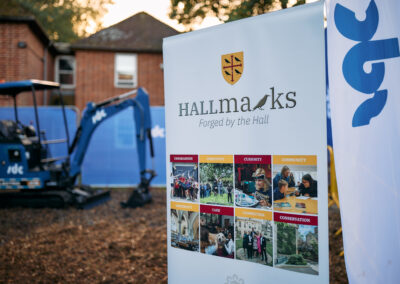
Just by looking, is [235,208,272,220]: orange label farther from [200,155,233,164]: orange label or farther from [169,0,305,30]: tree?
[169,0,305,30]: tree

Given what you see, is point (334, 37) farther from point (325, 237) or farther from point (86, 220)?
point (86, 220)

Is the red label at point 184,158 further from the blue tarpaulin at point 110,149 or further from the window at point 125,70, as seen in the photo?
the window at point 125,70

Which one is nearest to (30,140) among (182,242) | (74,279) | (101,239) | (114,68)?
(101,239)

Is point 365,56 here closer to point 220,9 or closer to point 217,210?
point 217,210

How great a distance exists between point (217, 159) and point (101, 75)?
15.6 m

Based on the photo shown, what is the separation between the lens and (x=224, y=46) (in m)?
2.10

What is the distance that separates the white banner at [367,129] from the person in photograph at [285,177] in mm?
258

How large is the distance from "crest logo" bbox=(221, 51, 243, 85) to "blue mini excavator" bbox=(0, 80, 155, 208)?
5.34 meters

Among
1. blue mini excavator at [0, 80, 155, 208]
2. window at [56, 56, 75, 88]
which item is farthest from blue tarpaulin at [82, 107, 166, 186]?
window at [56, 56, 75, 88]

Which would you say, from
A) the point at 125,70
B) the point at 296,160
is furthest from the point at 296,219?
the point at 125,70

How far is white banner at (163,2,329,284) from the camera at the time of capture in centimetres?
179

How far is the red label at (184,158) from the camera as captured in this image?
2.25 meters

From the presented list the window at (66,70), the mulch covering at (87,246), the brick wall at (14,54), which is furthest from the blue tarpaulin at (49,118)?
the window at (66,70)

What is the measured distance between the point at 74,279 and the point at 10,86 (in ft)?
17.3
